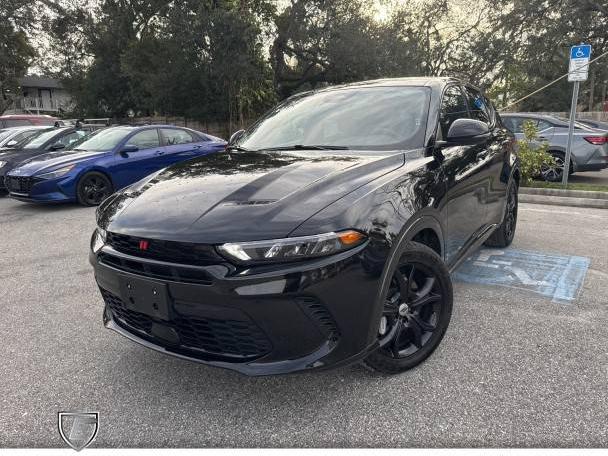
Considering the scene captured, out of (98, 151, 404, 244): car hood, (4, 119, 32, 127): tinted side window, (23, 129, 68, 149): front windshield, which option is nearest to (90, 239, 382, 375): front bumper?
(98, 151, 404, 244): car hood

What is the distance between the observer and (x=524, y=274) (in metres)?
4.05

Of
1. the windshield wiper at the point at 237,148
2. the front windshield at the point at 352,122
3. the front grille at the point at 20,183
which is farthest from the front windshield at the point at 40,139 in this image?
the front windshield at the point at 352,122

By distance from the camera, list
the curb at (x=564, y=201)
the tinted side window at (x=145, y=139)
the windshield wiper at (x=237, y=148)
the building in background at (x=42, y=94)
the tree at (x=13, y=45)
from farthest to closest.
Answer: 1. the building in background at (x=42, y=94)
2. the tree at (x=13, y=45)
3. the tinted side window at (x=145, y=139)
4. the curb at (x=564, y=201)
5. the windshield wiper at (x=237, y=148)

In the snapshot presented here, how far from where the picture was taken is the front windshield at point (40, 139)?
9697 mm

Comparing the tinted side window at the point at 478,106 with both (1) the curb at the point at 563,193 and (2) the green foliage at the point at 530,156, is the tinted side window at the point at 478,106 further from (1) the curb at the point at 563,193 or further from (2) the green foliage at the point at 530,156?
(2) the green foliage at the point at 530,156

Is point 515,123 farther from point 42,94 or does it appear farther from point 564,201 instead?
point 42,94

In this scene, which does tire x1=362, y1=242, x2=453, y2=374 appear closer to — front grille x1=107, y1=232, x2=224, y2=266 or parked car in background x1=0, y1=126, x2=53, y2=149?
front grille x1=107, y1=232, x2=224, y2=266

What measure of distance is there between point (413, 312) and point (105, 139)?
764 cm

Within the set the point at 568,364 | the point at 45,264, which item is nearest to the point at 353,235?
the point at 568,364

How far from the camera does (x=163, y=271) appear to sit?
2.03 meters

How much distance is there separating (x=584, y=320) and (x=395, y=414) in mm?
1741

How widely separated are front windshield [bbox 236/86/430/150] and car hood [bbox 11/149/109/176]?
208 inches

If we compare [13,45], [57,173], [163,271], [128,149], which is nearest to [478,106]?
[163,271]

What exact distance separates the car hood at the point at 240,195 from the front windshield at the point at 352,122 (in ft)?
0.79
